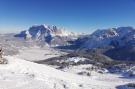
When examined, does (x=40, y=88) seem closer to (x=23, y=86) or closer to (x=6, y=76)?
(x=23, y=86)

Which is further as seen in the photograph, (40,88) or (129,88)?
(129,88)

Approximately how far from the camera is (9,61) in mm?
110250

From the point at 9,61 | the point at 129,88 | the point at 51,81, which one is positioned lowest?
the point at 129,88

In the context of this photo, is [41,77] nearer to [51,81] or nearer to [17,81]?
[51,81]

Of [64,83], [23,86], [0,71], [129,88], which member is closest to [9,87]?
[23,86]

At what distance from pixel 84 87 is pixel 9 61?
2907 centimetres

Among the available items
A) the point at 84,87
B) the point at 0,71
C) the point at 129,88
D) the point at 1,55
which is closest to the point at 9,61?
the point at 1,55

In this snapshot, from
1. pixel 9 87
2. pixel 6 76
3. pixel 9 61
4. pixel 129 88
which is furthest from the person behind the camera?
pixel 129 88

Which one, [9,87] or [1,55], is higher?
[1,55]

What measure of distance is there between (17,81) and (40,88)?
7847 mm

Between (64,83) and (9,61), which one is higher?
(9,61)

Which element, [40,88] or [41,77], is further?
[41,77]

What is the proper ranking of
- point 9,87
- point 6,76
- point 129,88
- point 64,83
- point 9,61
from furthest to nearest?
point 129,88
point 9,61
point 64,83
point 6,76
point 9,87

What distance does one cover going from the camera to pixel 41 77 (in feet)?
336
